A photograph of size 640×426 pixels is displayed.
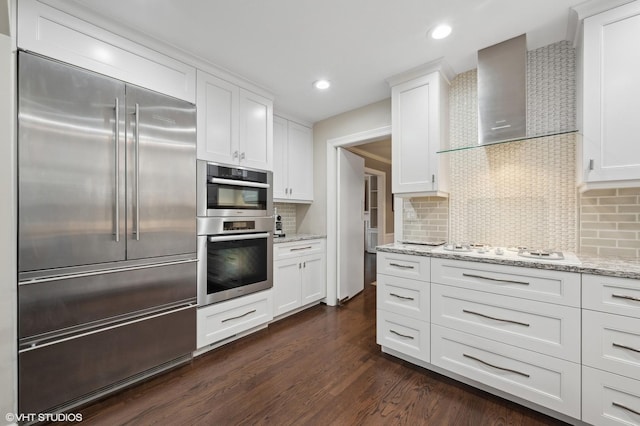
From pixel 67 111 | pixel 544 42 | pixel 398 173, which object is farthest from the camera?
pixel 398 173

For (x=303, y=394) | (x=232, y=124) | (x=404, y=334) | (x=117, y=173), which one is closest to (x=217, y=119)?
(x=232, y=124)

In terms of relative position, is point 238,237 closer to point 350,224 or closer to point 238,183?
point 238,183

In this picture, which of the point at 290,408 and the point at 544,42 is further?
the point at 544,42

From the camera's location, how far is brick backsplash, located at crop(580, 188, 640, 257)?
174 cm

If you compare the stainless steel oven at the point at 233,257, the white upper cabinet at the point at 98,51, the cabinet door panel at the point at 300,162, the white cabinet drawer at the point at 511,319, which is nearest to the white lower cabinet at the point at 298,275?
the stainless steel oven at the point at 233,257

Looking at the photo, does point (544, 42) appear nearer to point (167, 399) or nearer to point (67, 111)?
point (67, 111)

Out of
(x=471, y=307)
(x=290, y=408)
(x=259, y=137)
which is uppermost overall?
(x=259, y=137)

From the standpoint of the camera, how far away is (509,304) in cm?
166

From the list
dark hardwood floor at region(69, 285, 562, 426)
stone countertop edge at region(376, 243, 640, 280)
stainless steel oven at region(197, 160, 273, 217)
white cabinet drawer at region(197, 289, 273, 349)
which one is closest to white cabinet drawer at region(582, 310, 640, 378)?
stone countertop edge at region(376, 243, 640, 280)

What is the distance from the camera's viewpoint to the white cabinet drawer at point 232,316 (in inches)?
88.7

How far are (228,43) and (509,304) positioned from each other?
269cm

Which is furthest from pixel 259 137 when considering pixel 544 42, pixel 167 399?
pixel 544 42

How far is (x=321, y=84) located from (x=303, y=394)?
2675 millimetres

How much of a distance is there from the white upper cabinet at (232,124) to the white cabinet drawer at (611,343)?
2.67m
